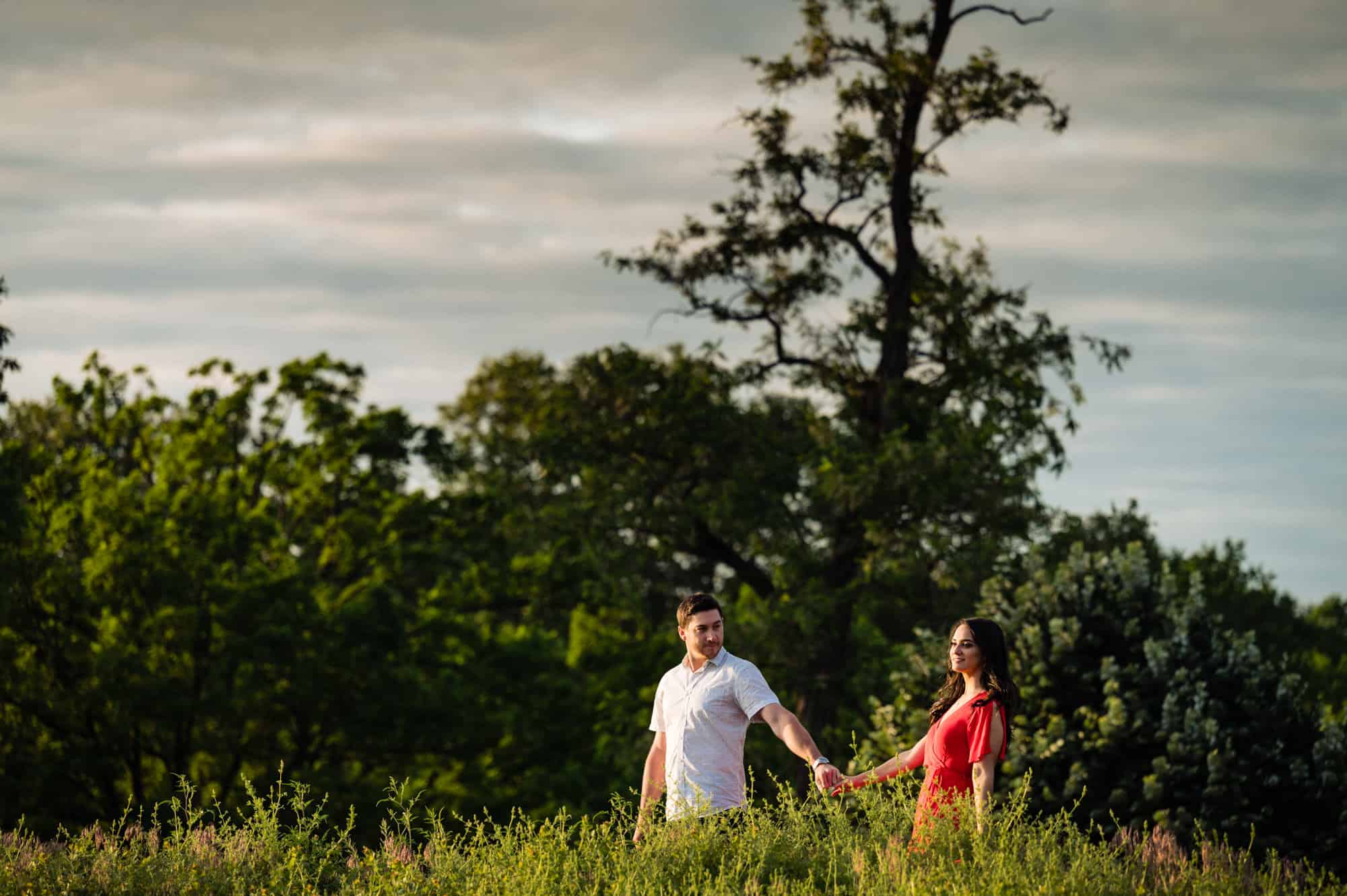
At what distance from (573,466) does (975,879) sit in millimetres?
18175

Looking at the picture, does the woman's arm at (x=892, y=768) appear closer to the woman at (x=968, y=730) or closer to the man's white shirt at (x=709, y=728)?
the woman at (x=968, y=730)

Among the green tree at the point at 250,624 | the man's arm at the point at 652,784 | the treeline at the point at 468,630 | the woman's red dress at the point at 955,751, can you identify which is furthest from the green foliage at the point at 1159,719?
the green tree at the point at 250,624

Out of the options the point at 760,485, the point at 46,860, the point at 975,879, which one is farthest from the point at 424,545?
the point at 975,879

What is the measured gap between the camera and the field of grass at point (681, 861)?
6984mm

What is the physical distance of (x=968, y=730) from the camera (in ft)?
23.5

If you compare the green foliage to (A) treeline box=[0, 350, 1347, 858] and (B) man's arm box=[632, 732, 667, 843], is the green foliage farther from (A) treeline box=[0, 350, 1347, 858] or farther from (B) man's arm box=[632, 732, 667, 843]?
(B) man's arm box=[632, 732, 667, 843]

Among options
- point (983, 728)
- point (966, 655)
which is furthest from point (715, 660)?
point (983, 728)

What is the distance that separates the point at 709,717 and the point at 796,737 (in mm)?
481

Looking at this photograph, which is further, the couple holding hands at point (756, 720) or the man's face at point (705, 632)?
the man's face at point (705, 632)

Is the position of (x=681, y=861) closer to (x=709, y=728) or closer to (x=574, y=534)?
(x=709, y=728)

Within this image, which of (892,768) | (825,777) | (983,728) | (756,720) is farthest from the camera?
(756,720)

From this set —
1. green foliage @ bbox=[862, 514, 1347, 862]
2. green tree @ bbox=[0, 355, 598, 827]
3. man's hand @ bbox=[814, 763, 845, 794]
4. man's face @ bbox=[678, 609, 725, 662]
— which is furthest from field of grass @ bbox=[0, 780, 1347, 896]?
green tree @ bbox=[0, 355, 598, 827]

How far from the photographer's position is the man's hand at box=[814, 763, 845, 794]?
7.23 meters

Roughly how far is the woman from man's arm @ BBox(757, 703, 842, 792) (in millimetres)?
163
